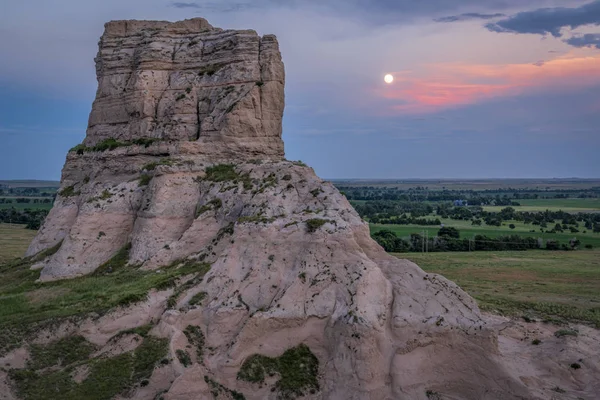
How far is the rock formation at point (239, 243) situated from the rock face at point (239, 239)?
2.4 inches

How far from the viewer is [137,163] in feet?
93.4

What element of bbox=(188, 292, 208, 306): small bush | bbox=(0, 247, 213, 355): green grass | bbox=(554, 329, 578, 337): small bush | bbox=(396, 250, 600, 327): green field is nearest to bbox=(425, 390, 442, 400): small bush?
bbox=(188, 292, 208, 306): small bush

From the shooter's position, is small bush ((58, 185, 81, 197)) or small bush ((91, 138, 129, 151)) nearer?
small bush ((91, 138, 129, 151))

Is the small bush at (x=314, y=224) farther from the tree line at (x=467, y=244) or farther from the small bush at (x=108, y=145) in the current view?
the tree line at (x=467, y=244)

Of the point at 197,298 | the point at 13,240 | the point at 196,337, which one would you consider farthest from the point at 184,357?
the point at 13,240

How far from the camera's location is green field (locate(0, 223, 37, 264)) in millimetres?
53100

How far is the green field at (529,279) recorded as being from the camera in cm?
3197

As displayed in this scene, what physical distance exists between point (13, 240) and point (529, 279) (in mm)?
55966

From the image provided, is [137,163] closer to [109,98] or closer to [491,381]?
[109,98]

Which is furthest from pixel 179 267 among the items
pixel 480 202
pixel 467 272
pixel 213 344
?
pixel 480 202

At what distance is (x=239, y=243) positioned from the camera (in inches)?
859

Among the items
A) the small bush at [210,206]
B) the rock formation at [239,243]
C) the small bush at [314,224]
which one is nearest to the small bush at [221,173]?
the rock formation at [239,243]

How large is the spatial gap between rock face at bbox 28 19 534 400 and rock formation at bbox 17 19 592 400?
6cm

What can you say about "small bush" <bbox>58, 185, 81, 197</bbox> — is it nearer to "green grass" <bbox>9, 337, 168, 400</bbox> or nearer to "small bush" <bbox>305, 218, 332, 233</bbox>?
"green grass" <bbox>9, 337, 168, 400</bbox>
